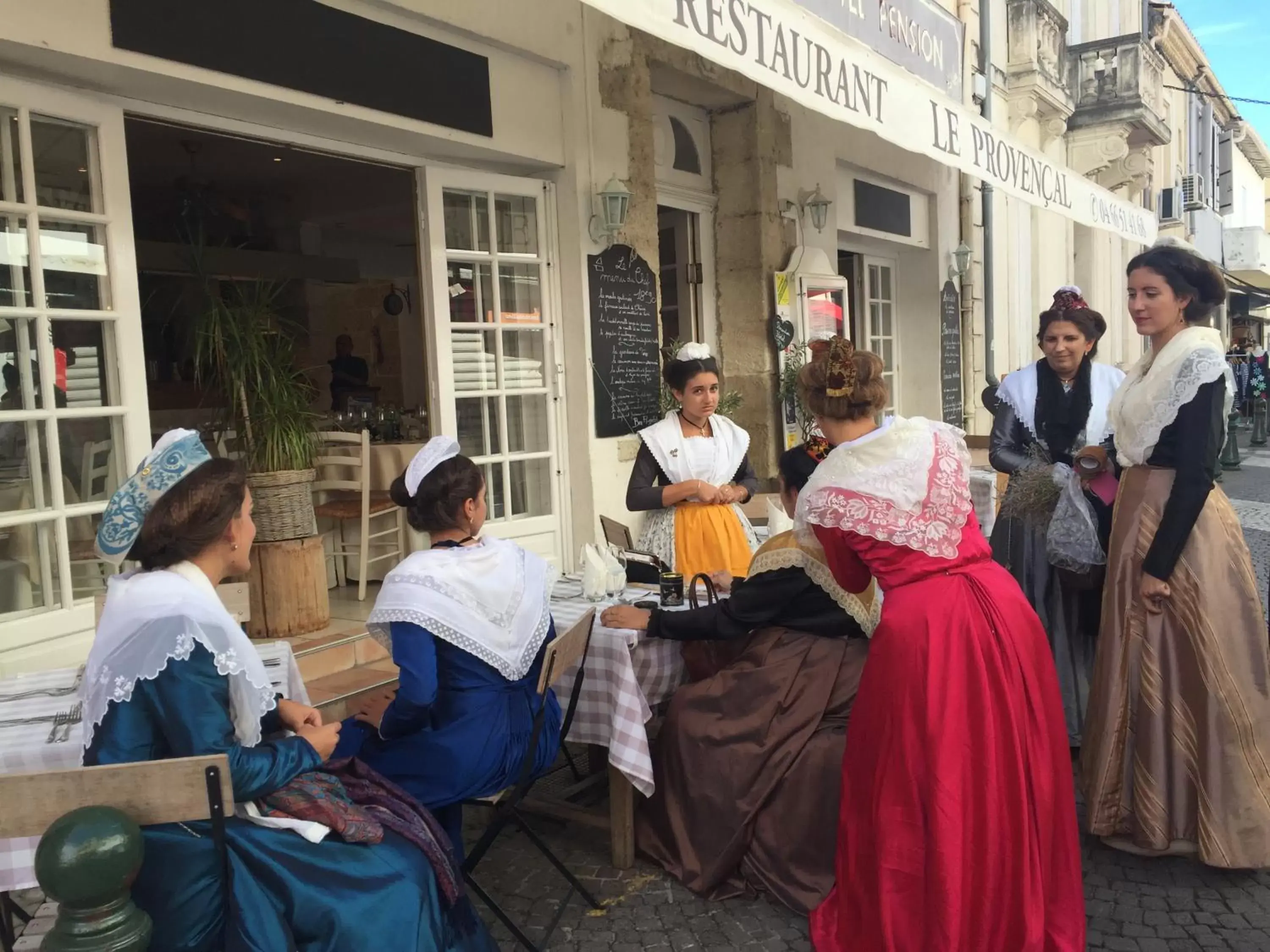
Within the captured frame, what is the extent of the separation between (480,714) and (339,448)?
398cm

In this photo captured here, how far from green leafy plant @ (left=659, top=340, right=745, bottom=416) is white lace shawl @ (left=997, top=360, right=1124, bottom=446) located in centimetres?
234

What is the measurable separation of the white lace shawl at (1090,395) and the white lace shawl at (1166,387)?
64cm

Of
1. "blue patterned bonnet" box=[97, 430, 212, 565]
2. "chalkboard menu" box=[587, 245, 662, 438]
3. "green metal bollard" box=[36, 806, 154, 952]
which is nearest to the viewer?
"green metal bollard" box=[36, 806, 154, 952]

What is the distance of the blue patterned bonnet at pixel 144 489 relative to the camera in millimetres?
1863

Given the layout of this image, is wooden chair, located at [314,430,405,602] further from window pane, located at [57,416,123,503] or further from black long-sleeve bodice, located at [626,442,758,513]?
black long-sleeve bodice, located at [626,442,758,513]

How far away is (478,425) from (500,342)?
0.50 m

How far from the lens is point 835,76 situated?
13.0ft

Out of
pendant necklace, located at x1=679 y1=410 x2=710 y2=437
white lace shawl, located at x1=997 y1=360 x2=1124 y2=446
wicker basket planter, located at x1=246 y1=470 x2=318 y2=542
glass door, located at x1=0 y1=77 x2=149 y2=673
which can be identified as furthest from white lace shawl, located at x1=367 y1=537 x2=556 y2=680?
white lace shawl, located at x1=997 y1=360 x2=1124 y2=446

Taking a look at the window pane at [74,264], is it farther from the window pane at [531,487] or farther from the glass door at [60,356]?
the window pane at [531,487]

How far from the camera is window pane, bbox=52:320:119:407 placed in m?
3.69

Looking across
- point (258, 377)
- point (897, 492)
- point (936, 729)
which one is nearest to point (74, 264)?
point (258, 377)

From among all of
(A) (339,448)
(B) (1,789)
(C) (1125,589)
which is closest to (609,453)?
(A) (339,448)

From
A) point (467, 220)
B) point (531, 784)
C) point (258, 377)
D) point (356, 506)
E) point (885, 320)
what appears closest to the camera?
point (531, 784)

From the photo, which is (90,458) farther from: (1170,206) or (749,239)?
(1170,206)
